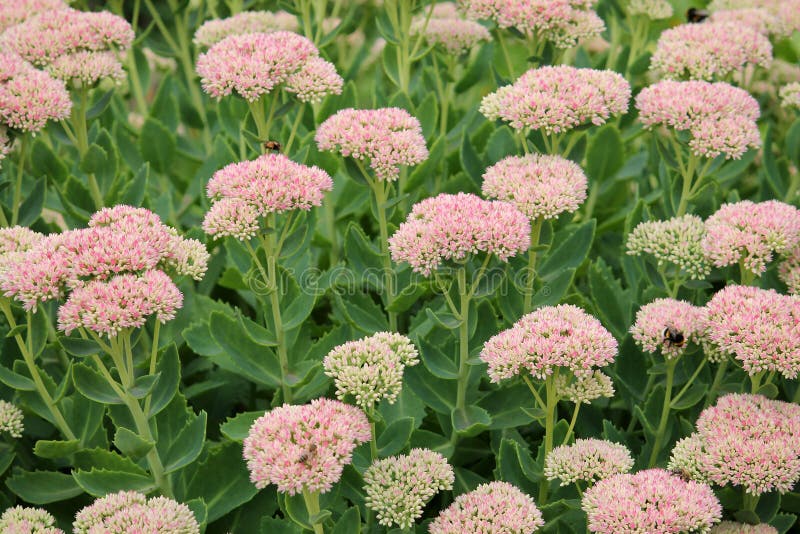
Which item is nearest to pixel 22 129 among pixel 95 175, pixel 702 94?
pixel 95 175

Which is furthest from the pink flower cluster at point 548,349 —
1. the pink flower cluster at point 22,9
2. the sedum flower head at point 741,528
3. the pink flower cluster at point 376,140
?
the pink flower cluster at point 22,9

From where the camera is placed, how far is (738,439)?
2.12 m

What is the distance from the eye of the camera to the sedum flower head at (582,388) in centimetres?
225

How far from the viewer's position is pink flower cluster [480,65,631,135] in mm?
2617

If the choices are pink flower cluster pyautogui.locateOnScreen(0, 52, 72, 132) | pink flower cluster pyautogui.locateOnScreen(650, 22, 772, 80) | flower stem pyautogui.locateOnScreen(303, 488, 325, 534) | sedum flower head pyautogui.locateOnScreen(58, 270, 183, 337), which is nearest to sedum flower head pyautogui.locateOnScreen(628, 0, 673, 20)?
pink flower cluster pyautogui.locateOnScreen(650, 22, 772, 80)

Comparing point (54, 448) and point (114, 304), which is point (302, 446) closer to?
point (114, 304)

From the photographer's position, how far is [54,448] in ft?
7.46

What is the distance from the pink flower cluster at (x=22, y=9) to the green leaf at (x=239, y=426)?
1.83 meters

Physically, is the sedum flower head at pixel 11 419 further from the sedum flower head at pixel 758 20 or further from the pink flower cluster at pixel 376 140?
the sedum flower head at pixel 758 20

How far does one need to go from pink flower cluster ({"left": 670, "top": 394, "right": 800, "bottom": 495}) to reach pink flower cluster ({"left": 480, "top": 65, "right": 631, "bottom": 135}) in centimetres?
90

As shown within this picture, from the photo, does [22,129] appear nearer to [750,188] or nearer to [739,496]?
[739,496]

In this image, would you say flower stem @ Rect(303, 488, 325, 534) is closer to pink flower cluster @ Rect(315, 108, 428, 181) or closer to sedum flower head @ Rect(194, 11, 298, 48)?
pink flower cluster @ Rect(315, 108, 428, 181)

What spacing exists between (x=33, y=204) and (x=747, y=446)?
212 cm

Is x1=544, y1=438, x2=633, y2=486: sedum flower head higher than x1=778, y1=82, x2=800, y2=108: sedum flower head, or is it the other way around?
x1=778, y1=82, x2=800, y2=108: sedum flower head
